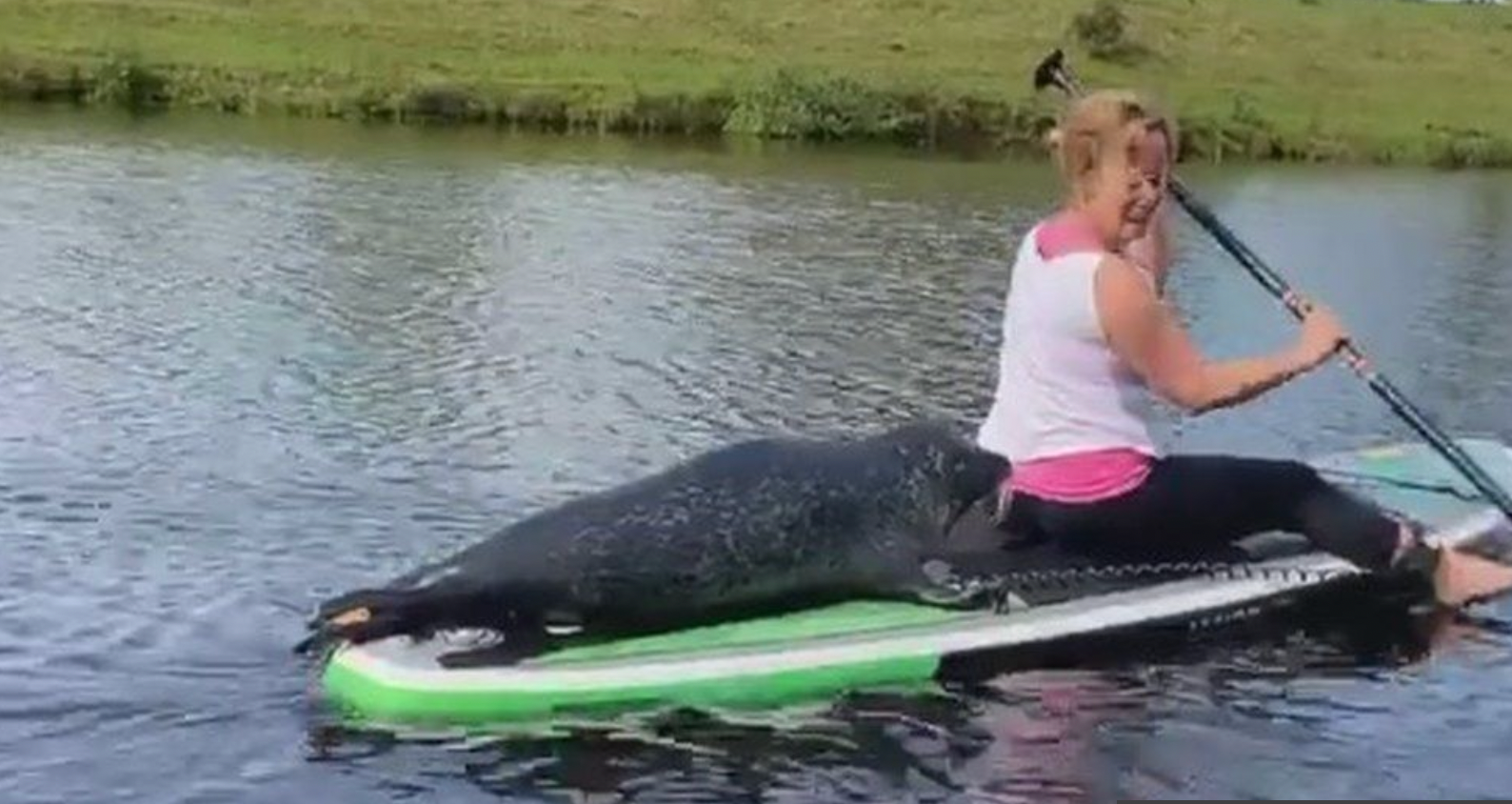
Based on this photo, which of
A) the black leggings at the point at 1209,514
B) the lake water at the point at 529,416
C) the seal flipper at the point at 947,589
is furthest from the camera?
the black leggings at the point at 1209,514

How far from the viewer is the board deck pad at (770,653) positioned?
9586mm

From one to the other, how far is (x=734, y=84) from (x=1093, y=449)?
139 ft

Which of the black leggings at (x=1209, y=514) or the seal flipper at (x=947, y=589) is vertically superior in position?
the black leggings at (x=1209, y=514)

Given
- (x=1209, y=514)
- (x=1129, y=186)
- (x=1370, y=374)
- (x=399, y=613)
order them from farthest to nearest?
(x=1370, y=374)
(x=1209, y=514)
(x=1129, y=186)
(x=399, y=613)

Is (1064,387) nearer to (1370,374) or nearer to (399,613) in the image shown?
(1370,374)

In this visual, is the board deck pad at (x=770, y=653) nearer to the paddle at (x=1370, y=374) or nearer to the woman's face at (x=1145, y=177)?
the paddle at (x=1370, y=374)

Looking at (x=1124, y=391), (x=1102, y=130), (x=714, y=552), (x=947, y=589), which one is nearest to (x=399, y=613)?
(x=714, y=552)

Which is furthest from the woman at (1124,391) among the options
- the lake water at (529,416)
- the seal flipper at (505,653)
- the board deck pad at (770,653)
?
the seal flipper at (505,653)

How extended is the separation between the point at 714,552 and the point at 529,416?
716 centimetres

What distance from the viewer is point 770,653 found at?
397 inches

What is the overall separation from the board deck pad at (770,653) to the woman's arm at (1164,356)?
100 cm

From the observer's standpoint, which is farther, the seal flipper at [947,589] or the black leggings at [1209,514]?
the black leggings at [1209,514]

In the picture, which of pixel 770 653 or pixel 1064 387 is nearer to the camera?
pixel 770 653

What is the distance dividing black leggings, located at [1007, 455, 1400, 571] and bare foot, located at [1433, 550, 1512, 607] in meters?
0.43
